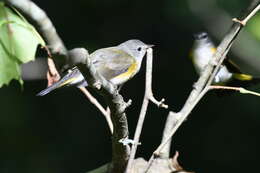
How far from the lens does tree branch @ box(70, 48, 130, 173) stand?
1.38 metres

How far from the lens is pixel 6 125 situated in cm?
507

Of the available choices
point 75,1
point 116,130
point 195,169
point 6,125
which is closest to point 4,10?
point 116,130

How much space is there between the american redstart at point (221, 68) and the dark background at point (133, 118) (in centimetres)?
29

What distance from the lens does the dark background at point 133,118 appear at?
203 inches

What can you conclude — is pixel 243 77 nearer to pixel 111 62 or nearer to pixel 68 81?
pixel 111 62

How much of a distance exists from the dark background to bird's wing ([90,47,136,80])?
217 cm

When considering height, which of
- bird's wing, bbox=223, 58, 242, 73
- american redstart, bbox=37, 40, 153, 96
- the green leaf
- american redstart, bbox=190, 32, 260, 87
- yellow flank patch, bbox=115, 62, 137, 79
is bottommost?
american redstart, bbox=190, 32, 260, 87

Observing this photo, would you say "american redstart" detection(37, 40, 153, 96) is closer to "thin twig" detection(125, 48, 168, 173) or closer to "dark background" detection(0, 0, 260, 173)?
"thin twig" detection(125, 48, 168, 173)

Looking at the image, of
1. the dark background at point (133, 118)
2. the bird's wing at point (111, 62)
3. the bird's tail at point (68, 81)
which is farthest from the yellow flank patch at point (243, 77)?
the bird's tail at point (68, 81)

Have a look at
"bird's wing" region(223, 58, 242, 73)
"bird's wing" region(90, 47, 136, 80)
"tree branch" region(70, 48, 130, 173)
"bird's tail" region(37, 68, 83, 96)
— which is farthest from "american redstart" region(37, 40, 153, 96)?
"bird's wing" region(223, 58, 242, 73)

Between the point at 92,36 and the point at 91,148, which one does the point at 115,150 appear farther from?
the point at 92,36

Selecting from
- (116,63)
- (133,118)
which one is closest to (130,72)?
(116,63)

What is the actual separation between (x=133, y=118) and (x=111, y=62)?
251 cm

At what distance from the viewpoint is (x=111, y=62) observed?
2.88 metres
